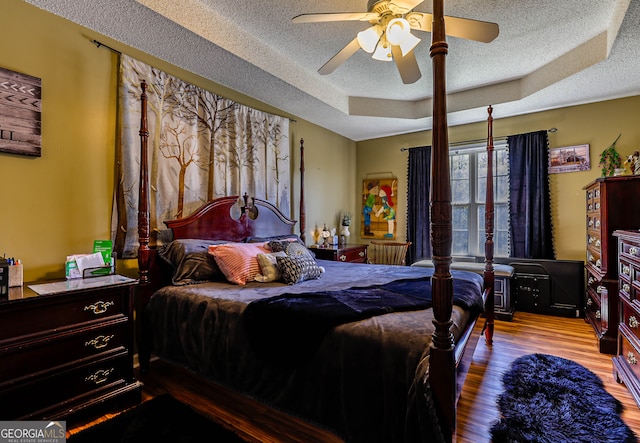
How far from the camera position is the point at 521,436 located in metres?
1.67

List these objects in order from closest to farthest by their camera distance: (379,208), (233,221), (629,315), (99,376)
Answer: (99,376) → (629,315) → (233,221) → (379,208)

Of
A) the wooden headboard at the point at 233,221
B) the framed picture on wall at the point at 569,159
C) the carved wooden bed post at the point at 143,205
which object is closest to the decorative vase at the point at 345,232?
the wooden headboard at the point at 233,221

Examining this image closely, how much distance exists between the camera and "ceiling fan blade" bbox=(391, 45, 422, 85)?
2.21 m

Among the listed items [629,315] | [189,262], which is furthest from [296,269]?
[629,315]

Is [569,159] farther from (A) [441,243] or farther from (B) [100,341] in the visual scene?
(B) [100,341]

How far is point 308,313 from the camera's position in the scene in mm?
1588

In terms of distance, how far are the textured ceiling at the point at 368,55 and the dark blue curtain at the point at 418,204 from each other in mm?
770

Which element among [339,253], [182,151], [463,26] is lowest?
[339,253]

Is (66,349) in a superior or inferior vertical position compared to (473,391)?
superior

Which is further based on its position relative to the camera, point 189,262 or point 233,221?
point 233,221

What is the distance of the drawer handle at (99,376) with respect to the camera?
181 centimetres

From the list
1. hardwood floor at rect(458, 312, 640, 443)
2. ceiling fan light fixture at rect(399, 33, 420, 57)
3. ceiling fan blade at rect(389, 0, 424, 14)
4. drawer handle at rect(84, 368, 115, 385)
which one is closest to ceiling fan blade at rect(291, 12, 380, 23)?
ceiling fan blade at rect(389, 0, 424, 14)

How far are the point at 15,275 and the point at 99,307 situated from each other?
17.9 inches

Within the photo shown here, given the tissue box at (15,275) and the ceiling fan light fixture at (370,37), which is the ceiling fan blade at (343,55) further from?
the tissue box at (15,275)
